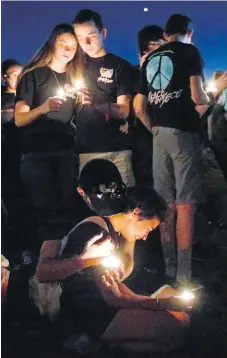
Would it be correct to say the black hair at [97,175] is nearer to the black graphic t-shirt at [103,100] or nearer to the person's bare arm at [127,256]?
the black graphic t-shirt at [103,100]

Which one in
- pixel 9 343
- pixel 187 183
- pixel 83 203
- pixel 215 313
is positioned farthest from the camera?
pixel 83 203

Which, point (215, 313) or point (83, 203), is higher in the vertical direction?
point (83, 203)

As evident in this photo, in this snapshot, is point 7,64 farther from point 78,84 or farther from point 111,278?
point 111,278

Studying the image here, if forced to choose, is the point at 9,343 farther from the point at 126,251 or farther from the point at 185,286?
the point at 185,286

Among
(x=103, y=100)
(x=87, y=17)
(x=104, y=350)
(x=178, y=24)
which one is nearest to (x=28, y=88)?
(x=103, y=100)

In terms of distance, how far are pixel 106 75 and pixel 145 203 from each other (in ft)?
4.02

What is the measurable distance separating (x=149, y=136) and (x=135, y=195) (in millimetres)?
868

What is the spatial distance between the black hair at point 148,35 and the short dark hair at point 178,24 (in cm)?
15

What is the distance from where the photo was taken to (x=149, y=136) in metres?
4.35

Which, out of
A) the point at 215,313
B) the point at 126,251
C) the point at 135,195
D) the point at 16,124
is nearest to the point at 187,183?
the point at 135,195

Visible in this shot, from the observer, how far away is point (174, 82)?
3.91 meters

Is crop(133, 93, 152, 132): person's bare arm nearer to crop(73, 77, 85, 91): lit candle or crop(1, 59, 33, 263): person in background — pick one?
crop(73, 77, 85, 91): lit candle

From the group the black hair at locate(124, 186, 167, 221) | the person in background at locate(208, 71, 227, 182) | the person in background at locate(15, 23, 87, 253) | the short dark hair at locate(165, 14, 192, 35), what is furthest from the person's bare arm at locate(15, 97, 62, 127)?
the person in background at locate(208, 71, 227, 182)

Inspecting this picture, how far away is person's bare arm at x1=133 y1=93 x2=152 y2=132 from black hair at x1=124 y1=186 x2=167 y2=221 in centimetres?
68
